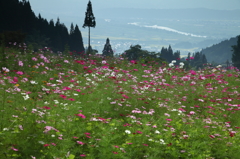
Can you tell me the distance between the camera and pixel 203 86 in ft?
36.4

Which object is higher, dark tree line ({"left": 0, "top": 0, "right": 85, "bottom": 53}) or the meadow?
dark tree line ({"left": 0, "top": 0, "right": 85, "bottom": 53})

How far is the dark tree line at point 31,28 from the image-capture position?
163 feet

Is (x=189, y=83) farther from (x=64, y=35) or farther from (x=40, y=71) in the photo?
(x=64, y=35)

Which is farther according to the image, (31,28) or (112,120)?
(31,28)

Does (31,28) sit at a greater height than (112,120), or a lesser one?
greater

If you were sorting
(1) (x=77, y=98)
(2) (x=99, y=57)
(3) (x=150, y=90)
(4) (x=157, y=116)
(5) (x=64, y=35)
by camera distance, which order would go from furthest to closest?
1. (5) (x=64, y=35)
2. (2) (x=99, y=57)
3. (3) (x=150, y=90)
4. (1) (x=77, y=98)
5. (4) (x=157, y=116)

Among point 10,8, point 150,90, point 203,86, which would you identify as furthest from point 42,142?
point 10,8

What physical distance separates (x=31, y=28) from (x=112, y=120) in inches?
2254

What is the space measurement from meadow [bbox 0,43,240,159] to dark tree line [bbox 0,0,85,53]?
2931 cm

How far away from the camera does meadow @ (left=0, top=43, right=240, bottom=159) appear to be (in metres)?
4.28

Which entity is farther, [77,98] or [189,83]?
[189,83]

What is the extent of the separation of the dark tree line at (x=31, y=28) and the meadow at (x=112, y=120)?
29314 mm

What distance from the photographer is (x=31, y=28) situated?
5762cm

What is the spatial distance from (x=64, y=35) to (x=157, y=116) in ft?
224
